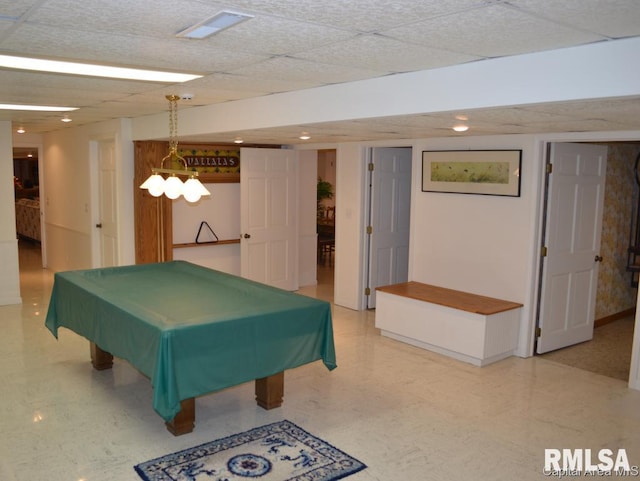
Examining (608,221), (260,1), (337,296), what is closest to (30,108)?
(337,296)

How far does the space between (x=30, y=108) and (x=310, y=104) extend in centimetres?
312

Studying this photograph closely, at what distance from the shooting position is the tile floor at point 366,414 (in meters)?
3.40

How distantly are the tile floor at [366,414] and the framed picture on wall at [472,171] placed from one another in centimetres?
161

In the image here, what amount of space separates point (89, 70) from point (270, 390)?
2.39 m

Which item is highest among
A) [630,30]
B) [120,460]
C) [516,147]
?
[630,30]

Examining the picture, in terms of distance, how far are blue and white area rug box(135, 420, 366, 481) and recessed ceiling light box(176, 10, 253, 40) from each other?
2.29 meters

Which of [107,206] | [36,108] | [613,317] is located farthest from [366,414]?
[107,206]

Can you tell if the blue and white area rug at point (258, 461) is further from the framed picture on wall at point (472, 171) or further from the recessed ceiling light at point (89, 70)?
the framed picture on wall at point (472, 171)

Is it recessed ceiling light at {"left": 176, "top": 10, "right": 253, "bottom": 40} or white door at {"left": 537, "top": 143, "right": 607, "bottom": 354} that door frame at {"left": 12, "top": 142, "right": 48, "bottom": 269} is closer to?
white door at {"left": 537, "top": 143, "right": 607, "bottom": 354}

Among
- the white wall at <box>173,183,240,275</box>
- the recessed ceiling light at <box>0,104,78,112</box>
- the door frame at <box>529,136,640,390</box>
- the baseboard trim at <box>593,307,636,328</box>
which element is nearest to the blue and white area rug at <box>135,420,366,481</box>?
the door frame at <box>529,136,640,390</box>

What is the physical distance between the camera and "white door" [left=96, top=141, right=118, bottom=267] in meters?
7.38

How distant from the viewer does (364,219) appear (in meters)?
6.89

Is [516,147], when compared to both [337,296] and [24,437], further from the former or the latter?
[24,437]

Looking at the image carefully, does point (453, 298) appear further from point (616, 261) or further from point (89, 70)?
point (89, 70)
